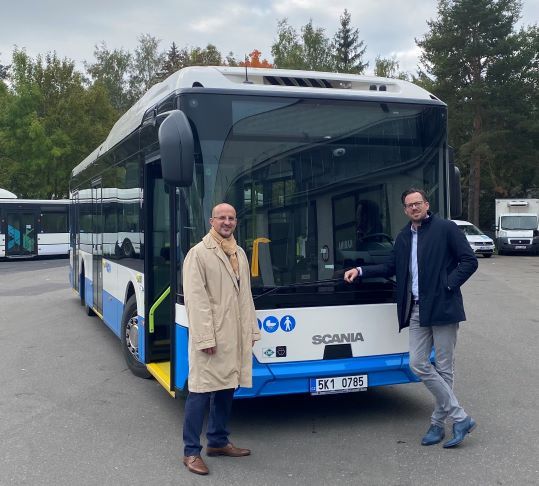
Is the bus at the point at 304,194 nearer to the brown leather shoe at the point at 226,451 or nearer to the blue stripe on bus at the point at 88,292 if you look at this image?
the brown leather shoe at the point at 226,451

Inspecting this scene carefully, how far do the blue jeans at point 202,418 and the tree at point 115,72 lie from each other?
195 ft

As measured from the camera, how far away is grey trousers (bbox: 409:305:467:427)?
535 cm

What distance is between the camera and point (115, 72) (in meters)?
62.9

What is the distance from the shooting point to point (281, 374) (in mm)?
5488

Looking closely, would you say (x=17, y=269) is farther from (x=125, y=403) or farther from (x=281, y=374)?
(x=281, y=374)

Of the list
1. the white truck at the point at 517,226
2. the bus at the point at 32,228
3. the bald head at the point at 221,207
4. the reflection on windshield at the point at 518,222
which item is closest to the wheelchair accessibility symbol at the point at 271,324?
the bald head at the point at 221,207

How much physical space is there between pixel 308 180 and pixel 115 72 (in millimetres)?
60782

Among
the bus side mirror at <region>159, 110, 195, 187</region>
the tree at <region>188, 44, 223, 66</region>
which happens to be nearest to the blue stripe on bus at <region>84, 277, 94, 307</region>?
the bus side mirror at <region>159, 110, 195, 187</region>

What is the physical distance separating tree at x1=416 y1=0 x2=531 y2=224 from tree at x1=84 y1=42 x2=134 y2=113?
30.4 meters

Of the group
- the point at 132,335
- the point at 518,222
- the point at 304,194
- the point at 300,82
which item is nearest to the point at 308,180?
the point at 304,194

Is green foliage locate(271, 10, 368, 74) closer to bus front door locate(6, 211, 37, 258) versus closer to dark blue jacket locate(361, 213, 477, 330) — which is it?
bus front door locate(6, 211, 37, 258)

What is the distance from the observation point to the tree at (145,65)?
206ft

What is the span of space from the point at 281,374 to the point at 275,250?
975 mm

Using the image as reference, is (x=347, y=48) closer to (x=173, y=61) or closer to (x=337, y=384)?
(x=173, y=61)
